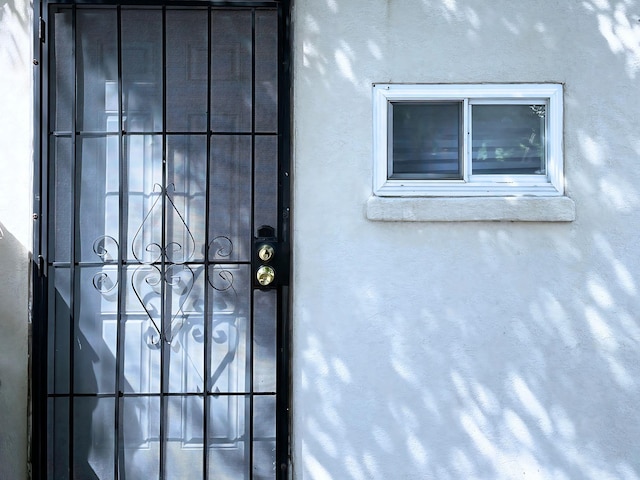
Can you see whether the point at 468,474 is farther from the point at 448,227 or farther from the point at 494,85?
the point at 494,85

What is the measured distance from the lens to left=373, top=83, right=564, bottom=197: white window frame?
2.99 metres

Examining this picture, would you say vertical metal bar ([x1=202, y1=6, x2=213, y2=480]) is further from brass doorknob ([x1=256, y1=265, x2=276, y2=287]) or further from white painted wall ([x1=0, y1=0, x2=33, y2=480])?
white painted wall ([x1=0, y1=0, x2=33, y2=480])

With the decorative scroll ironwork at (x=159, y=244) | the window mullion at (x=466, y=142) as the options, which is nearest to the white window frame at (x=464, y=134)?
the window mullion at (x=466, y=142)

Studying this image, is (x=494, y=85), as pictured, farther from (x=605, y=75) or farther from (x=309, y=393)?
(x=309, y=393)

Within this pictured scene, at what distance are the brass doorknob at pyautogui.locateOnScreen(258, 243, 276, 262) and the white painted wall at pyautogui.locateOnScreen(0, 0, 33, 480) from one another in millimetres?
1063

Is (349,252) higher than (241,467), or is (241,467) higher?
(349,252)

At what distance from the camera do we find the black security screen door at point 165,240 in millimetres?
3080

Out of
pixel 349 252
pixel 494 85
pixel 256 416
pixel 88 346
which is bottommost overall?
pixel 256 416

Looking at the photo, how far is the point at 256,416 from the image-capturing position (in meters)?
3.11

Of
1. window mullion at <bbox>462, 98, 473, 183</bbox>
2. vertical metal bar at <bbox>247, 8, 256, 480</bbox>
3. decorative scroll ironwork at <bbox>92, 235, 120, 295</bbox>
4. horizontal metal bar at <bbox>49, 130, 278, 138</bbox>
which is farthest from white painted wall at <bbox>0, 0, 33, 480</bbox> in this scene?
window mullion at <bbox>462, 98, 473, 183</bbox>

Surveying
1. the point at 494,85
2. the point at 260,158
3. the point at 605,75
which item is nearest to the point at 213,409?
the point at 260,158

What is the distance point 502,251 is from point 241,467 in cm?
159

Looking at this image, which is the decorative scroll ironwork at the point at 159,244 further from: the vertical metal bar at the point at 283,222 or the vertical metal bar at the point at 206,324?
the vertical metal bar at the point at 283,222

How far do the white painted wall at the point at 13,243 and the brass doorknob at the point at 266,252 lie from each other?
1.06 m
